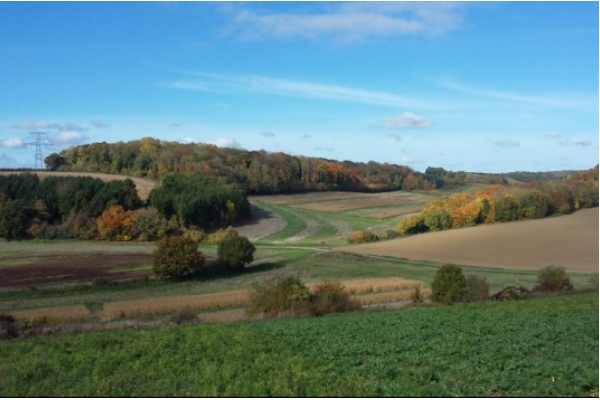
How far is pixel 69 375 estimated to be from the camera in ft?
37.3

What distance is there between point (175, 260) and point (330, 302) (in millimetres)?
18836

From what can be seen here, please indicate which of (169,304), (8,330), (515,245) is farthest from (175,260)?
(515,245)

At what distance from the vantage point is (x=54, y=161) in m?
93.9

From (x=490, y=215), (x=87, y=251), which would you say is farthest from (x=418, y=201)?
(x=87, y=251)

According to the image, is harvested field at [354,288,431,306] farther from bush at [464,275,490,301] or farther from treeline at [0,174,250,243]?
treeline at [0,174,250,243]

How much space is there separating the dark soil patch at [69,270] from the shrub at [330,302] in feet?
65.7

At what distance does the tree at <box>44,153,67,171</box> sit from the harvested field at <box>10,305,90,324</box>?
233 ft

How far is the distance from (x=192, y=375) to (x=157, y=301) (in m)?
21.9

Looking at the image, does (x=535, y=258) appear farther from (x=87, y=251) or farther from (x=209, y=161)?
(x=209, y=161)

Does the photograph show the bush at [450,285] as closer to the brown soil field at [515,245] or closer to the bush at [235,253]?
the brown soil field at [515,245]

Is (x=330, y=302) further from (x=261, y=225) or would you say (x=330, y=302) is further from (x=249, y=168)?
(x=249, y=168)

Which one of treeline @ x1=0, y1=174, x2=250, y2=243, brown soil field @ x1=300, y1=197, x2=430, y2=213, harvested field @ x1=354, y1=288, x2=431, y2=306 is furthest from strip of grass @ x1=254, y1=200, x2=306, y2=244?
harvested field @ x1=354, y1=288, x2=431, y2=306

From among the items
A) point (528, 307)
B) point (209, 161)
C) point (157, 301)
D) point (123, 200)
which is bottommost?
point (157, 301)

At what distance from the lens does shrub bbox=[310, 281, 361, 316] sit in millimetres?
24203
